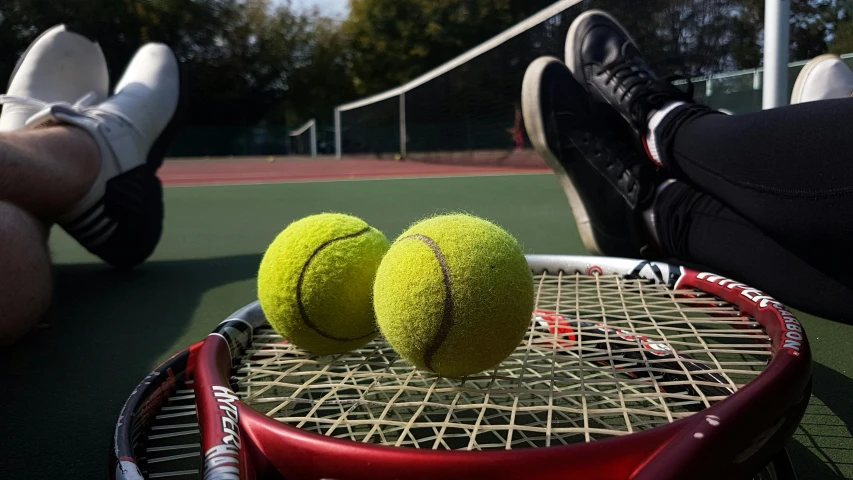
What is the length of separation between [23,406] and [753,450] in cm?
99

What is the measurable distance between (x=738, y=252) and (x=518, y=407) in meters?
0.83

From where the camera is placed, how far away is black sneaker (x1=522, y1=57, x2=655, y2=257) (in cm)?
175

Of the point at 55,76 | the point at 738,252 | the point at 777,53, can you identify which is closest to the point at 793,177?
the point at 738,252

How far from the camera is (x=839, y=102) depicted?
38.9 inches

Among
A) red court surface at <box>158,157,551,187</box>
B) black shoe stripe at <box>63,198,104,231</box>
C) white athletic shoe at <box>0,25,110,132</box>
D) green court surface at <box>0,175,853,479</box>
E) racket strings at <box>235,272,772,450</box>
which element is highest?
white athletic shoe at <box>0,25,110,132</box>

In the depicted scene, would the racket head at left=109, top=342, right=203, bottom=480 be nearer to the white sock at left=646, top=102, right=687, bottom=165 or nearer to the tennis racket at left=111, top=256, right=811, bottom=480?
the tennis racket at left=111, top=256, right=811, bottom=480

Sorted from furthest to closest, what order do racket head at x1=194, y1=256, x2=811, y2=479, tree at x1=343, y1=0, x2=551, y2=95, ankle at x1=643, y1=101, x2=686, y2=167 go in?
tree at x1=343, y1=0, x2=551, y2=95 < ankle at x1=643, y1=101, x2=686, y2=167 < racket head at x1=194, y1=256, x2=811, y2=479

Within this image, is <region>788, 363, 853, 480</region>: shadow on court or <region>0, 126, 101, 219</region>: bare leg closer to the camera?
<region>788, 363, 853, 480</region>: shadow on court

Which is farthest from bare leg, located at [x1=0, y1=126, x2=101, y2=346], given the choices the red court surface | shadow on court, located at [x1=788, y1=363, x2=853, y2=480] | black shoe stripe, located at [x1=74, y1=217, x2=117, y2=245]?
the red court surface

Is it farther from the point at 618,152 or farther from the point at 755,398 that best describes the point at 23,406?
the point at 618,152

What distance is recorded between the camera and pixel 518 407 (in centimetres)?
66

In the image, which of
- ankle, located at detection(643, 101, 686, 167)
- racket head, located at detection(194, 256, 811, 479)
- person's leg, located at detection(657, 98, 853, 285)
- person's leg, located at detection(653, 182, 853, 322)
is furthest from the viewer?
ankle, located at detection(643, 101, 686, 167)

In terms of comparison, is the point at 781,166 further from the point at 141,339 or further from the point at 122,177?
the point at 122,177

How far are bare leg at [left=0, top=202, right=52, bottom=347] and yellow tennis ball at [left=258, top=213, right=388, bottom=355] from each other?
0.48m
